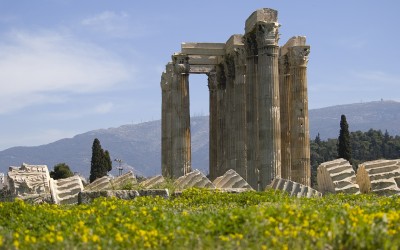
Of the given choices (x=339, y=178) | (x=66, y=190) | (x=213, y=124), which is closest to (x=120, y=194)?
(x=66, y=190)

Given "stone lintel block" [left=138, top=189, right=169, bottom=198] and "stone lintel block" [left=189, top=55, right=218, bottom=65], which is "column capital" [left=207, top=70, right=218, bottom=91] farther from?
"stone lintel block" [left=138, top=189, right=169, bottom=198]

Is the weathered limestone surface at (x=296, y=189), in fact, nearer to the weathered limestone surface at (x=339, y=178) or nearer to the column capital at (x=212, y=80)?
the weathered limestone surface at (x=339, y=178)

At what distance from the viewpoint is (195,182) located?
2959cm

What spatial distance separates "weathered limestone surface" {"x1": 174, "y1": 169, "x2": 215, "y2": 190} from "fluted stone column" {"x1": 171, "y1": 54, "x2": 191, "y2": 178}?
14849mm

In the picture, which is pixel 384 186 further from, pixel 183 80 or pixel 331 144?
pixel 331 144

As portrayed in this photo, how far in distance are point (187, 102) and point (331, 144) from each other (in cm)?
9819

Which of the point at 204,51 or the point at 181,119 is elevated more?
the point at 204,51

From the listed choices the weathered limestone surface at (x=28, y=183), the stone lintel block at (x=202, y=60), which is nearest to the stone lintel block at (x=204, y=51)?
the stone lintel block at (x=202, y=60)

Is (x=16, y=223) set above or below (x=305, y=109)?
below

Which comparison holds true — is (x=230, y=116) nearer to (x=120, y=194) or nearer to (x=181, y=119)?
(x=181, y=119)

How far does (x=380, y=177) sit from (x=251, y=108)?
13.2 metres

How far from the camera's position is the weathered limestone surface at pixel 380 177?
2725cm

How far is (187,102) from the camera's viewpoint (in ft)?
155

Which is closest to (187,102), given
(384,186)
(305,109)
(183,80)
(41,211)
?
(183,80)
